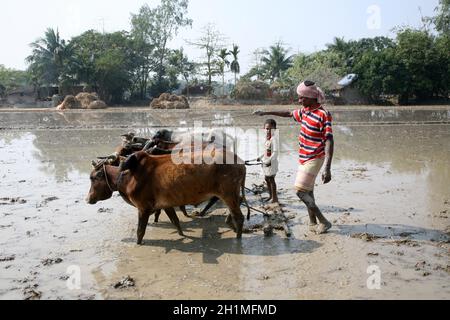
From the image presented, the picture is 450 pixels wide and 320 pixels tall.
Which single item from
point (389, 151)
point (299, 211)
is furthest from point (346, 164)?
point (299, 211)

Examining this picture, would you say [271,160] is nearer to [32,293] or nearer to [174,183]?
[174,183]

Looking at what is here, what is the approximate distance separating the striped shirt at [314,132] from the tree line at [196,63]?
32799 millimetres

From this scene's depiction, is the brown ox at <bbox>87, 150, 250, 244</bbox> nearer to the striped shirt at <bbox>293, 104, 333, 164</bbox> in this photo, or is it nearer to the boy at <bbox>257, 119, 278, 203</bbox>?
the striped shirt at <bbox>293, 104, 333, 164</bbox>

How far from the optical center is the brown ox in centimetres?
606

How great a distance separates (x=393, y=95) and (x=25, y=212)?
38.1 m

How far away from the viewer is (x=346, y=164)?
11.8 metres

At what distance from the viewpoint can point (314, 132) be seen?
6203mm

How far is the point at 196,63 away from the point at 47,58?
1570 cm

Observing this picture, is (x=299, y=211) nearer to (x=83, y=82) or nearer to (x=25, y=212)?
(x=25, y=212)

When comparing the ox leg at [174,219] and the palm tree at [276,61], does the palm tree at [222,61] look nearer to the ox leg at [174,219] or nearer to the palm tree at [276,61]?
the palm tree at [276,61]

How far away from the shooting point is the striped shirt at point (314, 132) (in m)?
6.15

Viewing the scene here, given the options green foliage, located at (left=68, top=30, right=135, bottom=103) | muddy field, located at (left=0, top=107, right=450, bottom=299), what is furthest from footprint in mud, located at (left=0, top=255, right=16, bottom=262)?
green foliage, located at (left=68, top=30, right=135, bottom=103)

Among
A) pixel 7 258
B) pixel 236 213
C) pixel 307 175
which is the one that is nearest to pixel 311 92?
pixel 307 175

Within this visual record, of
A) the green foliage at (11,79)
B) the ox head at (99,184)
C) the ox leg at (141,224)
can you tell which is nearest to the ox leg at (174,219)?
the ox leg at (141,224)
